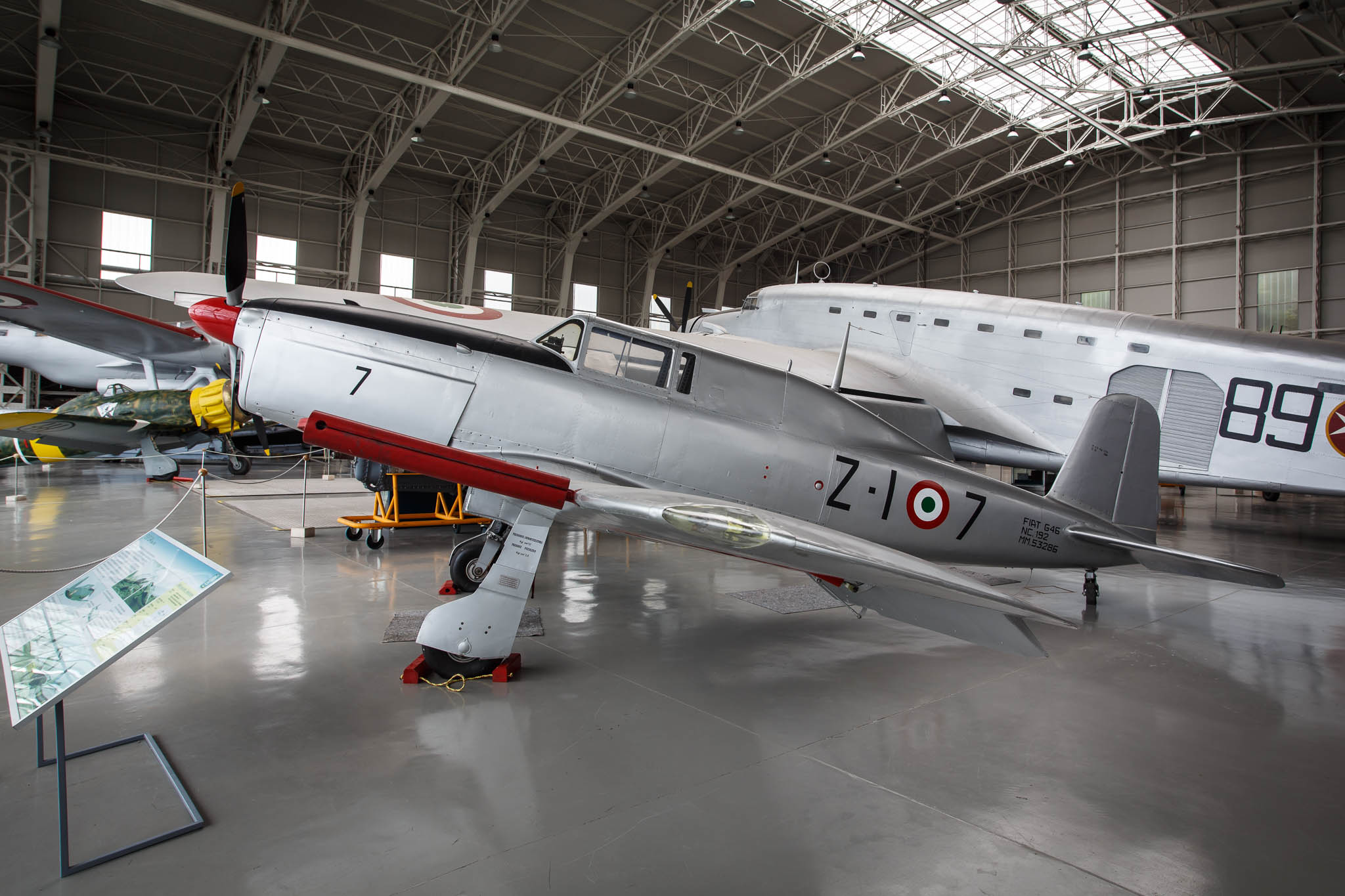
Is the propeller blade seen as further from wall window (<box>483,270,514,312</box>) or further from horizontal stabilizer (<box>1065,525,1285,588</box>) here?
wall window (<box>483,270,514,312</box>)

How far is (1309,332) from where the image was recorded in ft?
78.5

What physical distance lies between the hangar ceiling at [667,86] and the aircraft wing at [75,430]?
9052 mm

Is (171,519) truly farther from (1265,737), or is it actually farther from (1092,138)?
(1092,138)

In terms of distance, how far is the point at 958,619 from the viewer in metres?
3.56

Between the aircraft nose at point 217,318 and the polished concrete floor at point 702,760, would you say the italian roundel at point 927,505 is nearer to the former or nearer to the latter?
the polished concrete floor at point 702,760

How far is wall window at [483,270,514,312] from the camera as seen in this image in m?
29.2

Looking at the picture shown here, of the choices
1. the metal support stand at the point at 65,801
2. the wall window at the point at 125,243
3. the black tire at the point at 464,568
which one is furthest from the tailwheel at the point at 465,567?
the wall window at the point at 125,243

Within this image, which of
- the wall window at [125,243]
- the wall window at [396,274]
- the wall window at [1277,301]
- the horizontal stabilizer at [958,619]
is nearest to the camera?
the horizontal stabilizer at [958,619]

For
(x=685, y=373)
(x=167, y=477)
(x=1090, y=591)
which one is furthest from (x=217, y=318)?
(x=167, y=477)

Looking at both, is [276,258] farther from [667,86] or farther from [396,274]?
[667,86]

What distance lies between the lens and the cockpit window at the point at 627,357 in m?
4.97

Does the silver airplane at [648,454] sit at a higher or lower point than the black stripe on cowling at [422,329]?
lower

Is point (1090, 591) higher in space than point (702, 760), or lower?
higher

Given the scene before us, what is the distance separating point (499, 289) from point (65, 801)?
28963 millimetres
